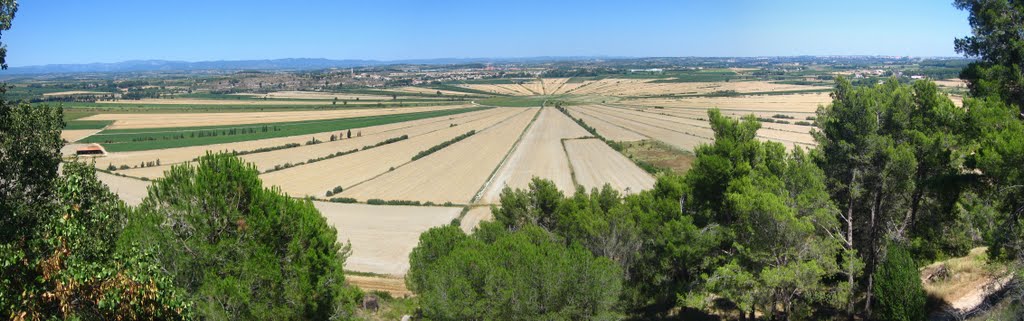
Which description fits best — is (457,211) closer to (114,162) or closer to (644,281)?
(644,281)

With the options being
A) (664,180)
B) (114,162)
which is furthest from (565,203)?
(114,162)

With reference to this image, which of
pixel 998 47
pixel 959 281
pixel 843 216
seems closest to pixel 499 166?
pixel 843 216

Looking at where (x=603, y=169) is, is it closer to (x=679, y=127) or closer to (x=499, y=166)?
(x=499, y=166)

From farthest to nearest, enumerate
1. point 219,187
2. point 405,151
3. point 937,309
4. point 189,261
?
point 405,151 < point 937,309 < point 219,187 < point 189,261

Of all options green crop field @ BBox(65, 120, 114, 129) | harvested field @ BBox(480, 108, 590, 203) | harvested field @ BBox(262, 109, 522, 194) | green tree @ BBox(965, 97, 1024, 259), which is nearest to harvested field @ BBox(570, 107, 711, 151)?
harvested field @ BBox(480, 108, 590, 203)

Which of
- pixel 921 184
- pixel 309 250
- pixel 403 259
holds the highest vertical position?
pixel 921 184

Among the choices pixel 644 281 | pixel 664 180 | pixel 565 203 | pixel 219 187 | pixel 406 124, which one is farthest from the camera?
pixel 406 124

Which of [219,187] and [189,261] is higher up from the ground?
[219,187]
